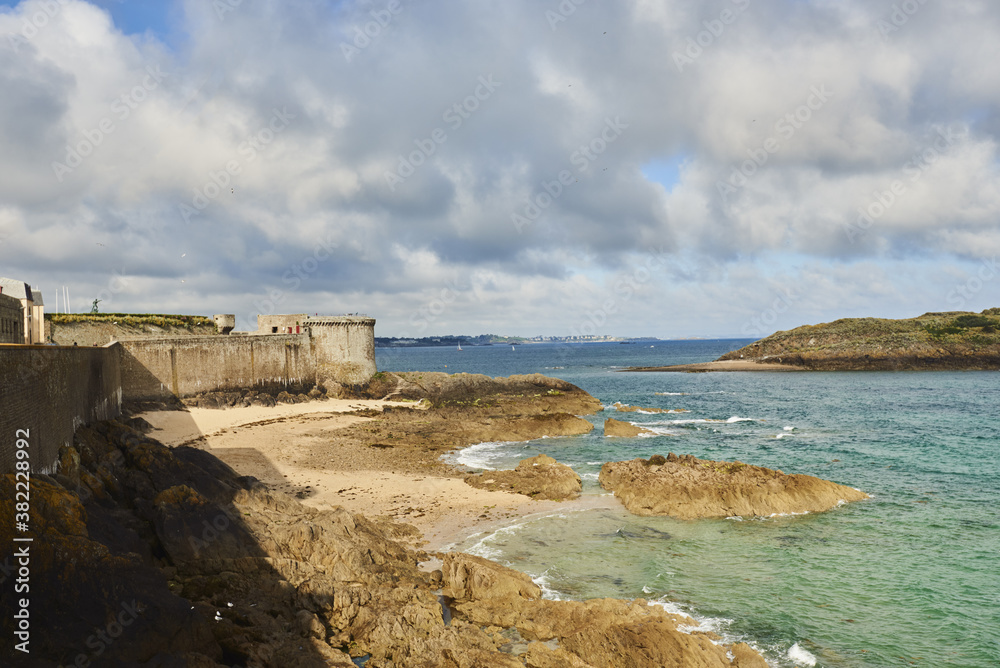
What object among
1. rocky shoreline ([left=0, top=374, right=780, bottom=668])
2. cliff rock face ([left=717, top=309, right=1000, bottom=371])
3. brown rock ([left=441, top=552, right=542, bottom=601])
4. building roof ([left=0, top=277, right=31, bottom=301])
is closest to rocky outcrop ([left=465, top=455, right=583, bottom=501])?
rocky shoreline ([left=0, top=374, right=780, bottom=668])

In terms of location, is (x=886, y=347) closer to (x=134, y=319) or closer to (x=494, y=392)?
(x=494, y=392)

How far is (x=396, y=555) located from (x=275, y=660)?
4.39 meters

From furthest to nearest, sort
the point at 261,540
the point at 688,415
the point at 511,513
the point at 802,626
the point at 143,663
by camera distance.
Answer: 1. the point at 688,415
2. the point at 511,513
3. the point at 261,540
4. the point at 802,626
5. the point at 143,663

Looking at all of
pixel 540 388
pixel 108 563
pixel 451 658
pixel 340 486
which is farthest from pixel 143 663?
pixel 540 388

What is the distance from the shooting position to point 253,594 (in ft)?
31.6

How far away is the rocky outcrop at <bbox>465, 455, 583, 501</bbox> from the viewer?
1859 cm

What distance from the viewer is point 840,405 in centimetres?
4222

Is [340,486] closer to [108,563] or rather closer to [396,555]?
[396,555]

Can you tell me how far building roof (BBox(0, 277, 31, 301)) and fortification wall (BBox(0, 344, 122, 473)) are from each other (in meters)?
9.26

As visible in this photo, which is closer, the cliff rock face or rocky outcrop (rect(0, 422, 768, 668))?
rocky outcrop (rect(0, 422, 768, 668))

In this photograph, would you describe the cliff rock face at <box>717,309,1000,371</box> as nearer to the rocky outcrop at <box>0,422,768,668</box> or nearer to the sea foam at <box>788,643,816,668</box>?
the sea foam at <box>788,643,816,668</box>

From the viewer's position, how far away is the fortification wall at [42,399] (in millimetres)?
8898

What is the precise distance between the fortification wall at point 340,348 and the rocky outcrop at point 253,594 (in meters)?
25.5

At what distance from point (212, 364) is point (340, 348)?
27.5 feet
